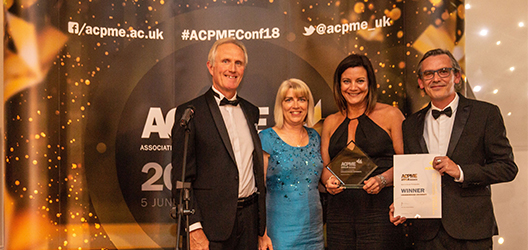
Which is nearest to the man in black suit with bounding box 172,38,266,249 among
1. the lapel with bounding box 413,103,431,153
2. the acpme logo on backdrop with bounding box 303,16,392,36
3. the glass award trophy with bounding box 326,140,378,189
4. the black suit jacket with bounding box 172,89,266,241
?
the black suit jacket with bounding box 172,89,266,241

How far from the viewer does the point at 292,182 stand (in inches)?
118

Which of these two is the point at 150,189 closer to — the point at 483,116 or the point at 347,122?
the point at 347,122

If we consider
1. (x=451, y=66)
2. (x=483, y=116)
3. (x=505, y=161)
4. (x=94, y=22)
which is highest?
(x=94, y=22)

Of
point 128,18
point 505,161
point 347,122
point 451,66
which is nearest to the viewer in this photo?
point 505,161

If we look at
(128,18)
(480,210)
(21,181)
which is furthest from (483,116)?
(21,181)

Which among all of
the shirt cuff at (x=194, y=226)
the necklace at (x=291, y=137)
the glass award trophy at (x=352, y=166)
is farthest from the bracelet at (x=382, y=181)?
the shirt cuff at (x=194, y=226)

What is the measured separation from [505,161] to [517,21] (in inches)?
88.2

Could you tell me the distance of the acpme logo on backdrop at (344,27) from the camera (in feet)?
12.9

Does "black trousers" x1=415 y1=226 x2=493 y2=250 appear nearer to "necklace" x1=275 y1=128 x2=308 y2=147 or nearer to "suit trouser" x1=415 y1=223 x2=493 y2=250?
"suit trouser" x1=415 y1=223 x2=493 y2=250

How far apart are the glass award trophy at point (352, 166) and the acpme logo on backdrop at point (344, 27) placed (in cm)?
158

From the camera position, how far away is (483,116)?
2461mm

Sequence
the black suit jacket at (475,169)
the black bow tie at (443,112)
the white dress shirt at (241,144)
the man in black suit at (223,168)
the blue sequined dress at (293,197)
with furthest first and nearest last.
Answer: the blue sequined dress at (293,197) → the white dress shirt at (241,144) → the man in black suit at (223,168) → the black bow tie at (443,112) → the black suit jacket at (475,169)

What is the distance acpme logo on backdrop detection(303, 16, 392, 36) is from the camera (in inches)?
155

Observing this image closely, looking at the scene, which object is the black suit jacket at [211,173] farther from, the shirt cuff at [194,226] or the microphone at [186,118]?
the microphone at [186,118]
